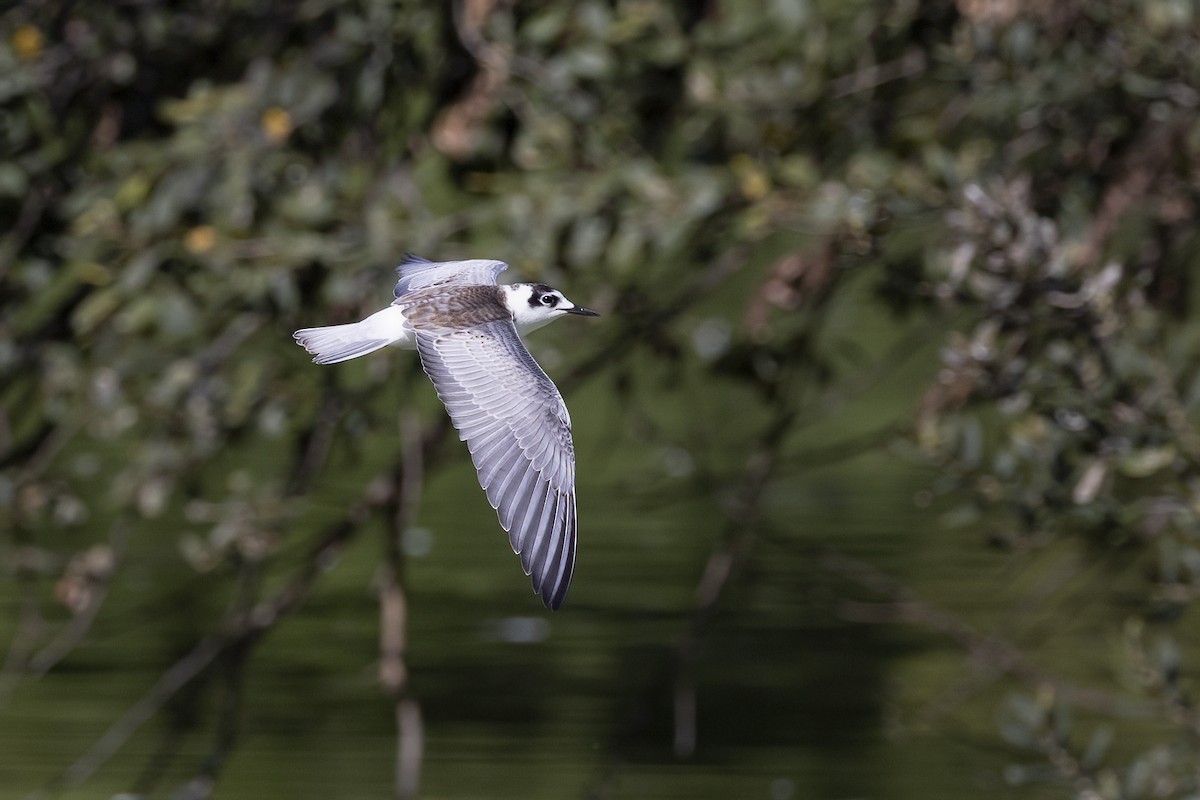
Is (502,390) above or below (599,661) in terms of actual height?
above

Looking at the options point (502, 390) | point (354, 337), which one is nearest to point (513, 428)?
point (502, 390)

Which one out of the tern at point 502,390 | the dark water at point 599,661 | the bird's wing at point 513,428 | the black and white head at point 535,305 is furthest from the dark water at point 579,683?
the bird's wing at point 513,428

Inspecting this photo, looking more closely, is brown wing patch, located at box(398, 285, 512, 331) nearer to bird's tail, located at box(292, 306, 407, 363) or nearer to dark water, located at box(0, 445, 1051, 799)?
bird's tail, located at box(292, 306, 407, 363)

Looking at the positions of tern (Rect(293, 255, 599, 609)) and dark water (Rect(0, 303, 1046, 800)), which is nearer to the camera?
tern (Rect(293, 255, 599, 609))

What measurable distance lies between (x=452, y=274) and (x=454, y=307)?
0.37m

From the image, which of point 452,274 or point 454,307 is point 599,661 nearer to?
point 452,274

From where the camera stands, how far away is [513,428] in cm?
324

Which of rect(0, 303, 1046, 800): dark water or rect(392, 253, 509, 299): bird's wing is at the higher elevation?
rect(392, 253, 509, 299): bird's wing

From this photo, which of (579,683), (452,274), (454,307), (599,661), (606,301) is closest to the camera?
(454,307)

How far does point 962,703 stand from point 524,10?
2.39m

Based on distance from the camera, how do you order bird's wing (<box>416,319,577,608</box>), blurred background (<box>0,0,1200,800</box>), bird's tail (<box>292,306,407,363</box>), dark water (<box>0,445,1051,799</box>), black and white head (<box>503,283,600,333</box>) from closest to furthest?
1. bird's wing (<box>416,319,577,608</box>)
2. bird's tail (<box>292,306,407,363</box>)
3. black and white head (<box>503,283,600,333</box>)
4. blurred background (<box>0,0,1200,800</box>)
5. dark water (<box>0,445,1051,799</box>)

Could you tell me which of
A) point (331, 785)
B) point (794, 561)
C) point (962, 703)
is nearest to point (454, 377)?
point (331, 785)

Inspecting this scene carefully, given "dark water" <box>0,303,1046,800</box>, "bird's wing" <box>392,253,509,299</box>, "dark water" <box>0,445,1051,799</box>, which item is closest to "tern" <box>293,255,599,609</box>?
"bird's wing" <box>392,253,509,299</box>

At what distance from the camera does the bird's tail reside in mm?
3199
